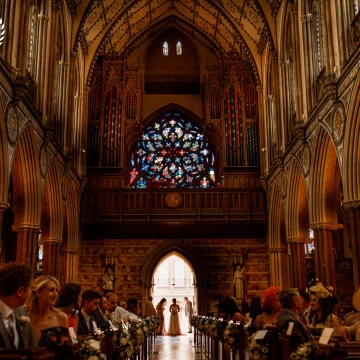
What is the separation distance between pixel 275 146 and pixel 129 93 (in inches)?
306

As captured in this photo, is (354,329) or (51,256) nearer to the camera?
(354,329)

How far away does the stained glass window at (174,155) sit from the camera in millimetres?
25578

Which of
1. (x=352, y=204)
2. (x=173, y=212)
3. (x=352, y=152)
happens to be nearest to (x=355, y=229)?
(x=352, y=204)

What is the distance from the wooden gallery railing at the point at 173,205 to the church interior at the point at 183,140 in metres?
0.06

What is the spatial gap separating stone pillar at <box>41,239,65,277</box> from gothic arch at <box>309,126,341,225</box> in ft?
28.1

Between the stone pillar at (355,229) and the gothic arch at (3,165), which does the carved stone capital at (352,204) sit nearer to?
the stone pillar at (355,229)

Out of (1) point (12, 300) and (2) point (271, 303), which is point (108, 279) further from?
(1) point (12, 300)

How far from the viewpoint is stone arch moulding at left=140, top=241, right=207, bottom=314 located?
2195 cm

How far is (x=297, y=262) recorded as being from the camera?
17.9m

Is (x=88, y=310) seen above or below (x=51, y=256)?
below

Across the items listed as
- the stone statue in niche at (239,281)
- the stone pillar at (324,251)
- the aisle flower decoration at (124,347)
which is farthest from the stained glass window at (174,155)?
the aisle flower decoration at (124,347)

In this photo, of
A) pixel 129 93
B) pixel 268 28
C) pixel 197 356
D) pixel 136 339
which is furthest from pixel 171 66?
pixel 136 339

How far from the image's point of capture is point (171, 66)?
88.3 ft

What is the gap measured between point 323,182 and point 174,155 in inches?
467
